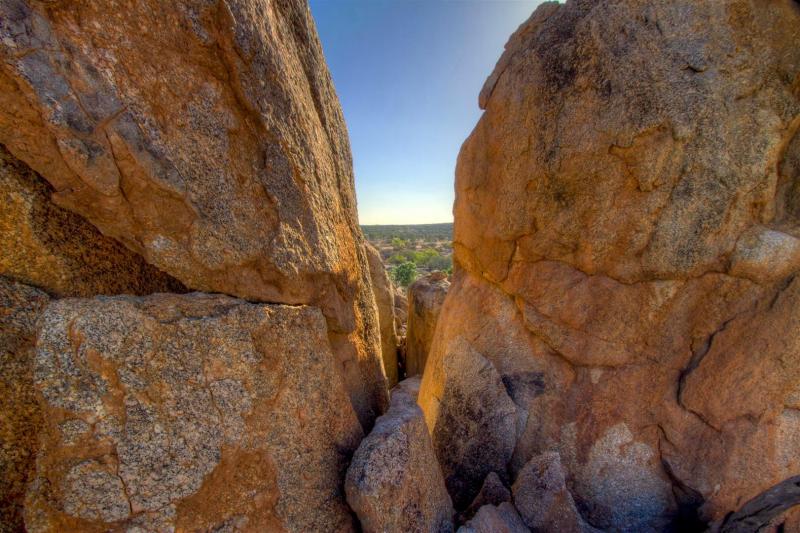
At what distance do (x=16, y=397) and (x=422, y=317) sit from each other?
6.78m

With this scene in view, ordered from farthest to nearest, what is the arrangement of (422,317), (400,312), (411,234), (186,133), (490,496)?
(411,234) → (400,312) → (422,317) → (490,496) → (186,133)

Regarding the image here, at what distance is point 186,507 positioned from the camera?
5.64 feet

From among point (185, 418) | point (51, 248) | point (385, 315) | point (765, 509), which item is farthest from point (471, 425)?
point (385, 315)

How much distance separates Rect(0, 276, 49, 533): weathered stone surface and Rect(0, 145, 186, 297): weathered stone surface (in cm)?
9

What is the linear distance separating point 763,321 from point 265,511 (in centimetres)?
381

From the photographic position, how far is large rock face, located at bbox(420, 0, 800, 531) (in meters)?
2.77

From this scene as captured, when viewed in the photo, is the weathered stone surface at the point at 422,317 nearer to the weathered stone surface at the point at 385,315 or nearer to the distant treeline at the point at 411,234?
the weathered stone surface at the point at 385,315

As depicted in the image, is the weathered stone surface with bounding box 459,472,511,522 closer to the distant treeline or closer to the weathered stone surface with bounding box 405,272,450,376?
the weathered stone surface with bounding box 405,272,450,376

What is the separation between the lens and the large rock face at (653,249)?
9.10ft

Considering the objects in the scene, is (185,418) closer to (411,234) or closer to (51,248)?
(51,248)

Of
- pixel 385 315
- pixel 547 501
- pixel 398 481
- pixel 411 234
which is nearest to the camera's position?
pixel 398 481

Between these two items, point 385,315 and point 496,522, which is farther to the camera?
point 385,315

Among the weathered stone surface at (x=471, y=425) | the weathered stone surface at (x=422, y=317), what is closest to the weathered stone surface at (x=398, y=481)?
the weathered stone surface at (x=471, y=425)

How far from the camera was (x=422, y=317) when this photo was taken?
8008mm
